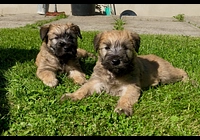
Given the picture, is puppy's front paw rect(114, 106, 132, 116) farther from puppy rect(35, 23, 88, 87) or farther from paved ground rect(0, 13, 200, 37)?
paved ground rect(0, 13, 200, 37)

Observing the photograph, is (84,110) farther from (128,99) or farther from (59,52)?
(59,52)

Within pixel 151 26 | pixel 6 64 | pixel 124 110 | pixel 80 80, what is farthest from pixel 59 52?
pixel 151 26

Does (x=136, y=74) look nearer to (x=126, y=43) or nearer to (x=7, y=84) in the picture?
(x=126, y=43)

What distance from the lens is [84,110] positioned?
3.75 metres

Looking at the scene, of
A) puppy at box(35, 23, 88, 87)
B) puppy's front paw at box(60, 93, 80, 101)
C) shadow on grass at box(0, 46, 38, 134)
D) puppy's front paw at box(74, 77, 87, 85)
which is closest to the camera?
shadow on grass at box(0, 46, 38, 134)

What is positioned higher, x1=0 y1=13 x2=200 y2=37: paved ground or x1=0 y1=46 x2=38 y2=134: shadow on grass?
x1=0 y1=13 x2=200 y2=37: paved ground

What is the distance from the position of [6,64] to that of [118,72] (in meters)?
2.22

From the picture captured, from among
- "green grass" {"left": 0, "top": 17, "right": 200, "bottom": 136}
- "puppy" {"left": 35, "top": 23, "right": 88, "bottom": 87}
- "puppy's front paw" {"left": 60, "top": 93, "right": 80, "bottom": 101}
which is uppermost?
"puppy" {"left": 35, "top": 23, "right": 88, "bottom": 87}

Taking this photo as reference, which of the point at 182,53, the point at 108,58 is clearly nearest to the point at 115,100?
the point at 108,58

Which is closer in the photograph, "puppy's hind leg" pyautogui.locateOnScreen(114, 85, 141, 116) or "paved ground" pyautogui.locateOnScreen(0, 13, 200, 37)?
"puppy's hind leg" pyautogui.locateOnScreen(114, 85, 141, 116)

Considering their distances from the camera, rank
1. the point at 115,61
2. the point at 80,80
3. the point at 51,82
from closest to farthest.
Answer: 1. the point at 115,61
2. the point at 51,82
3. the point at 80,80

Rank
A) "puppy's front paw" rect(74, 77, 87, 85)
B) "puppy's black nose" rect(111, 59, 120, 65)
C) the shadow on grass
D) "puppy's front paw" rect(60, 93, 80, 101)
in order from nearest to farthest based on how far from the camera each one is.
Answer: the shadow on grass, "puppy's front paw" rect(60, 93, 80, 101), "puppy's black nose" rect(111, 59, 120, 65), "puppy's front paw" rect(74, 77, 87, 85)

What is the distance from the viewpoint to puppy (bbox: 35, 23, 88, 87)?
5.21 metres

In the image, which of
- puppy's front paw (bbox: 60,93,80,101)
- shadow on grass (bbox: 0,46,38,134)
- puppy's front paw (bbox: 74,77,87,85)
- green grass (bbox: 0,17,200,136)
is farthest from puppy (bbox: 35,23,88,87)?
puppy's front paw (bbox: 60,93,80,101)
